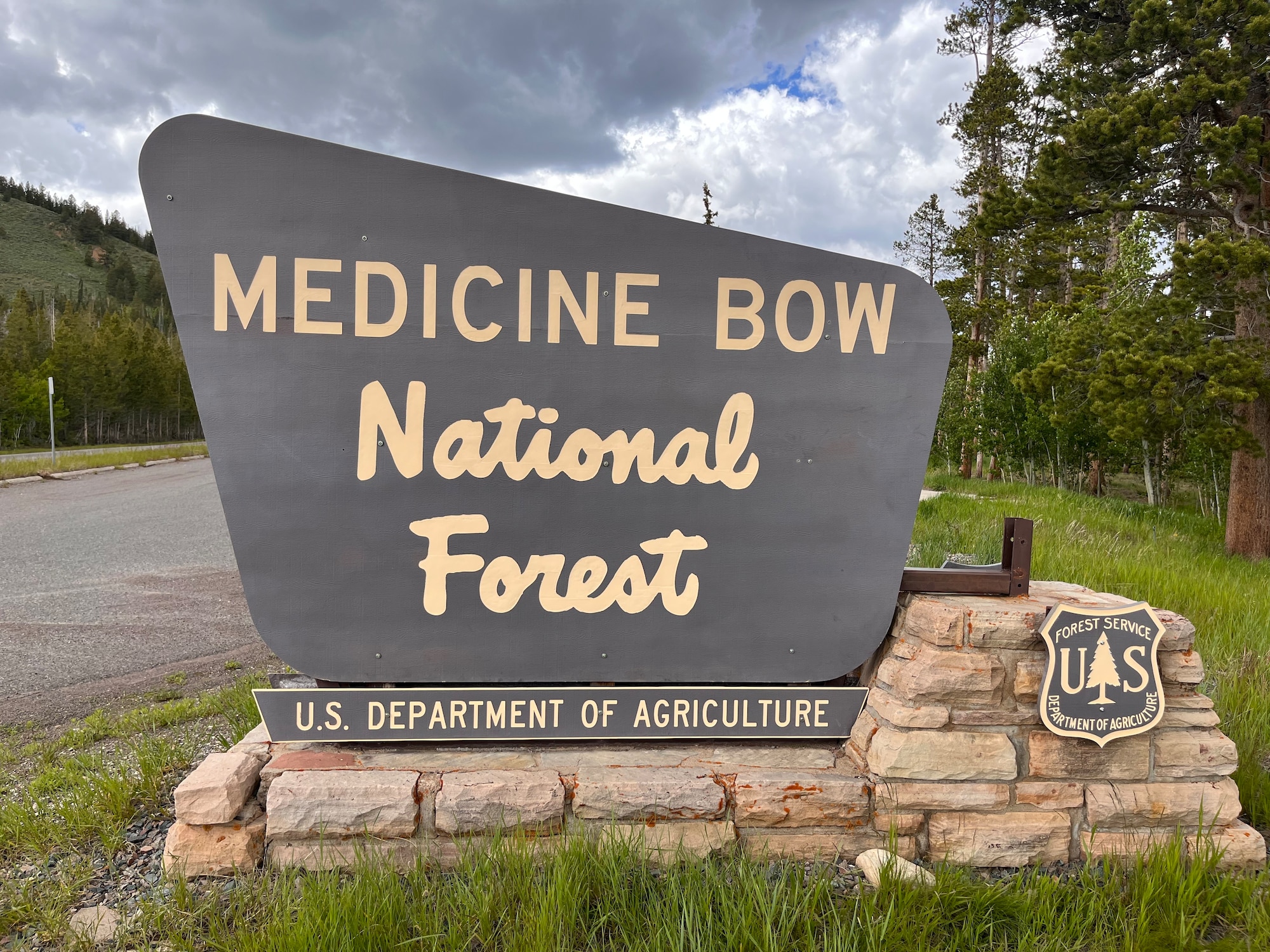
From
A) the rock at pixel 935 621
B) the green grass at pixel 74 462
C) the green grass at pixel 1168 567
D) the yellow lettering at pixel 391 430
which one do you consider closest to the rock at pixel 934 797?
the rock at pixel 935 621

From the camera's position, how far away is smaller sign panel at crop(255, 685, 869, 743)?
248cm

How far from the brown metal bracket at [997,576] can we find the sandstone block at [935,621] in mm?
63

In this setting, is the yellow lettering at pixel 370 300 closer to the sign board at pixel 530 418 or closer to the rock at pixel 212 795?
A: the sign board at pixel 530 418

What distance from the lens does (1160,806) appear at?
247cm

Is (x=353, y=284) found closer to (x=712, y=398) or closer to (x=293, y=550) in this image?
(x=293, y=550)

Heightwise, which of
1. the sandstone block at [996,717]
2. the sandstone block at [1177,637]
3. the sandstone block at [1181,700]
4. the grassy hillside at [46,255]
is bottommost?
the sandstone block at [996,717]

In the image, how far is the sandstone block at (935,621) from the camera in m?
2.47

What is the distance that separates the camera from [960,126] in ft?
77.3

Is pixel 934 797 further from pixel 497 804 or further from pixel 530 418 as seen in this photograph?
pixel 530 418

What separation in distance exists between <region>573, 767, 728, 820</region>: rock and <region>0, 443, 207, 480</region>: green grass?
15.8 meters

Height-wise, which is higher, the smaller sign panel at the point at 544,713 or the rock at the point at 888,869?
the smaller sign panel at the point at 544,713

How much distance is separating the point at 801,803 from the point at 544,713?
38.2 inches

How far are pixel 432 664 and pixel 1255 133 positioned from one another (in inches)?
451

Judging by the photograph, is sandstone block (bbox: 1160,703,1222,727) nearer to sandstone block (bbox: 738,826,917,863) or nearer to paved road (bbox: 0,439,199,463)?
sandstone block (bbox: 738,826,917,863)
